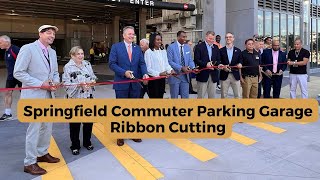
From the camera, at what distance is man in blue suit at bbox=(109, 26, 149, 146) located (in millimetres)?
5758

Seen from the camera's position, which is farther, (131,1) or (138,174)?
(131,1)

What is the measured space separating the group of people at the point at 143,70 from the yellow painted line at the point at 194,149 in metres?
0.74

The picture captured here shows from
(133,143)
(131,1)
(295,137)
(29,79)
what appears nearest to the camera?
(29,79)

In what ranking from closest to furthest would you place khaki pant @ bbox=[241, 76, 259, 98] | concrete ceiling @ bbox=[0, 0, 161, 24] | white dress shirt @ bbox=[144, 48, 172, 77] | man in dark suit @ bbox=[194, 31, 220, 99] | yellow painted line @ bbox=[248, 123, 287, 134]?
white dress shirt @ bbox=[144, 48, 172, 77] → yellow painted line @ bbox=[248, 123, 287, 134] → man in dark suit @ bbox=[194, 31, 220, 99] → khaki pant @ bbox=[241, 76, 259, 98] → concrete ceiling @ bbox=[0, 0, 161, 24]

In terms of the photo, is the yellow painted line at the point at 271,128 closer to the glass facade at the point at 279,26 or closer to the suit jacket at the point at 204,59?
the suit jacket at the point at 204,59

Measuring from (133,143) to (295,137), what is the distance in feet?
9.72

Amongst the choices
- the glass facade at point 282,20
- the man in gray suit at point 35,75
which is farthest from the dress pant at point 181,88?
the glass facade at point 282,20

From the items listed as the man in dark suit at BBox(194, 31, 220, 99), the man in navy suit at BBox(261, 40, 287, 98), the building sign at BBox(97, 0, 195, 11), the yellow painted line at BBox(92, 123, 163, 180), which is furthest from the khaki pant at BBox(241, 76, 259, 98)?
the building sign at BBox(97, 0, 195, 11)

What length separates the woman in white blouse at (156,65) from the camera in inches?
256

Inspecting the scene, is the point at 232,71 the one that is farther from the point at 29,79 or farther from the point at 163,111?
the point at 29,79

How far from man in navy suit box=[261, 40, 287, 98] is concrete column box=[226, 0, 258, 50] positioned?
6616 millimetres

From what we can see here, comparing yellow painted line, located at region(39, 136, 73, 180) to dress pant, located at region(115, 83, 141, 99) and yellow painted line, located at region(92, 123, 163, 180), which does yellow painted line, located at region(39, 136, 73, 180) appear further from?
dress pant, located at region(115, 83, 141, 99)

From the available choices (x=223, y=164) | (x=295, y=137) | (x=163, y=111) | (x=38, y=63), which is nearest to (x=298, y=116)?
(x=295, y=137)

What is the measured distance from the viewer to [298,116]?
546 centimetres
